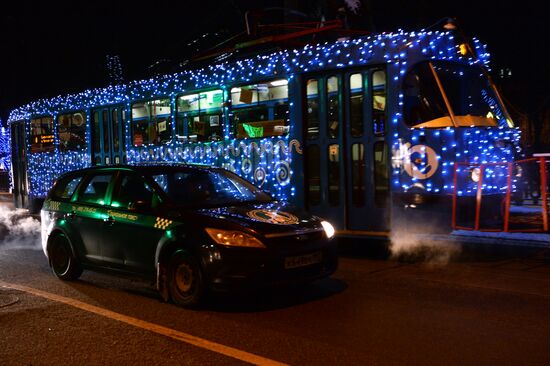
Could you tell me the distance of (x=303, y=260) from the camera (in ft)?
22.2

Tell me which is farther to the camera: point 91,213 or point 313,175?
point 313,175

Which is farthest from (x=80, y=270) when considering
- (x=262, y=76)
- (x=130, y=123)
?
(x=130, y=123)

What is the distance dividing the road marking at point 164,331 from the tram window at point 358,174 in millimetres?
4764

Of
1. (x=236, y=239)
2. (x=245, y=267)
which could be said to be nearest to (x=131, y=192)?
(x=236, y=239)

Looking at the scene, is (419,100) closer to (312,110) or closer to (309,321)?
(312,110)

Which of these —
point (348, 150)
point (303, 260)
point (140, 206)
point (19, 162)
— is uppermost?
point (19, 162)

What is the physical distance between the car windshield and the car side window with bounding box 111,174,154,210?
18 cm

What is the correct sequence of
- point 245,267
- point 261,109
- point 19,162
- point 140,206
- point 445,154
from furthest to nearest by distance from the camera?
point 19,162
point 261,109
point 445,154
point 140,206
point 245,267

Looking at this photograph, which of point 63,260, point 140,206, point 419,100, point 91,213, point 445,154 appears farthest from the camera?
point 419,100

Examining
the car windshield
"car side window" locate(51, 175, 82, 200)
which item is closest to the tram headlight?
the car windshield

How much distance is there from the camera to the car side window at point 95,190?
26.5 ft

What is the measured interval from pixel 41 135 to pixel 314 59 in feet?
33.4

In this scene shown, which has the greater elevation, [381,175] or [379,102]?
[379,102]

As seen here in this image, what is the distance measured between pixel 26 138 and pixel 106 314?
1313 centimetres
